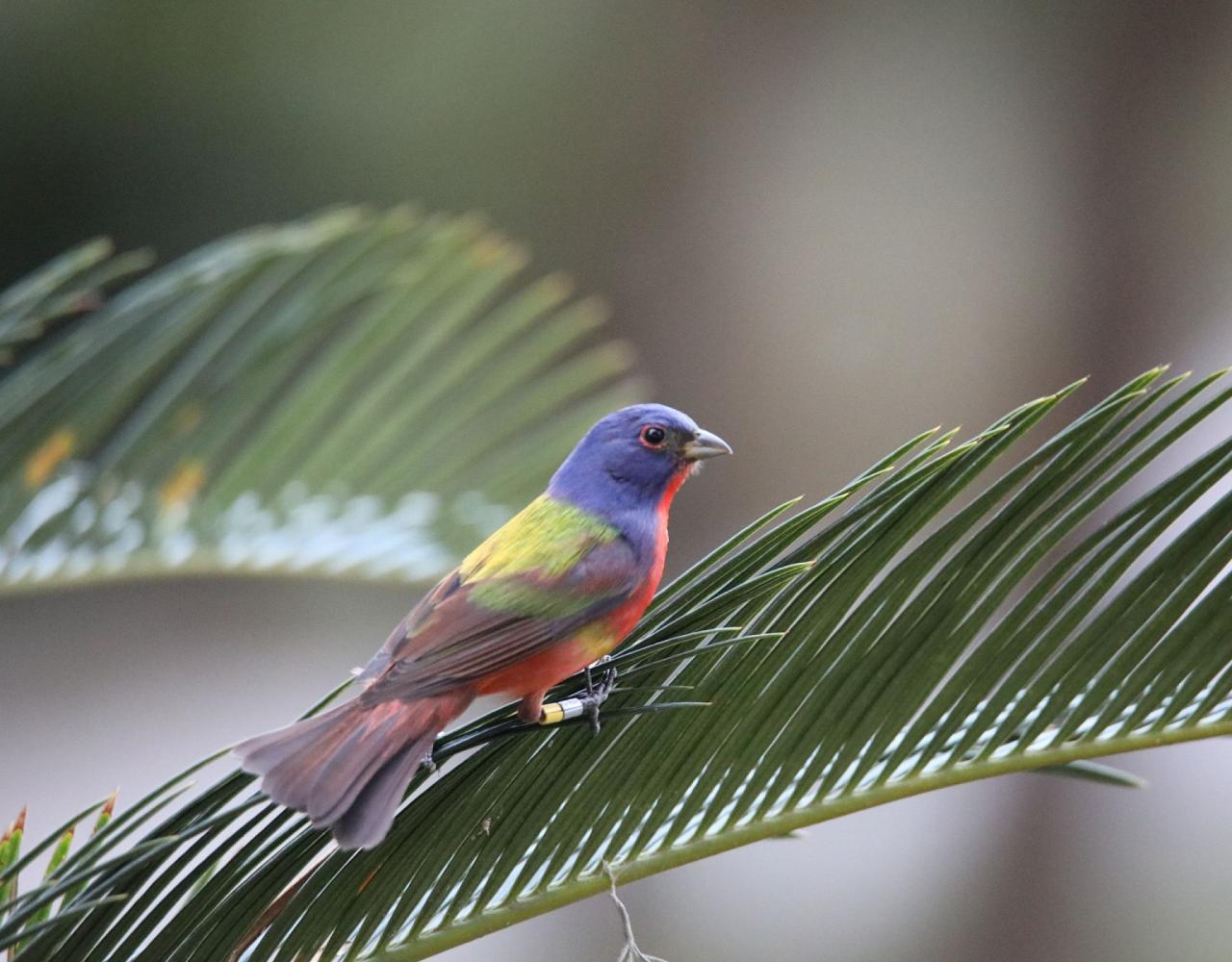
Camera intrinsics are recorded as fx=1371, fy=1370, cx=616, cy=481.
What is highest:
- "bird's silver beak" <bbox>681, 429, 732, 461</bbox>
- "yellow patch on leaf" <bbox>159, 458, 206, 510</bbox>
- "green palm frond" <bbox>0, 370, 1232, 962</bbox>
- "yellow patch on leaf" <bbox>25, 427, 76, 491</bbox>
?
"yellow patch on leaf" <bbox>25, 427, 76, 491</bbox>

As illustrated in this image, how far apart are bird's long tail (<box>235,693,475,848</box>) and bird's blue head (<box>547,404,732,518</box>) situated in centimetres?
53

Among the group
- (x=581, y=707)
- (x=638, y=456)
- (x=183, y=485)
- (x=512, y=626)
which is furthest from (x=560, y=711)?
(x=183, y=485)

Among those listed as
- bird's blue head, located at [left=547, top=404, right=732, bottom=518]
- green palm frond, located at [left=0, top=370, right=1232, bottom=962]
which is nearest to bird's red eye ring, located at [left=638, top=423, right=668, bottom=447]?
bird's blue head, located at [left=547, top=404, right=732, bottom=518]

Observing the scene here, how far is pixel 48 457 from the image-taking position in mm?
2260

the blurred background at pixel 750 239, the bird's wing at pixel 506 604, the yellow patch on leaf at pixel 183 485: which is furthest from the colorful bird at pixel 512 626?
the blurred background at pixel 750 239

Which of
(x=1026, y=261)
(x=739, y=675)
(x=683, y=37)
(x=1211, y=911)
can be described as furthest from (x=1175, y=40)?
(x=739, y=675)

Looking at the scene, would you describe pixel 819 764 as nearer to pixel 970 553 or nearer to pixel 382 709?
pixel 970 553

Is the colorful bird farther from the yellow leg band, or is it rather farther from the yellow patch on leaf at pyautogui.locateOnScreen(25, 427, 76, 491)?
the yellow patch on leaf at pyautogui.locateOnScreen(25, 427, 76, 491)

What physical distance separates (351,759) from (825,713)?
535 mm

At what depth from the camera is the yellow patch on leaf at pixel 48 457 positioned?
2232 millimetres

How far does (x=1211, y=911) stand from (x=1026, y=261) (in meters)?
3.17

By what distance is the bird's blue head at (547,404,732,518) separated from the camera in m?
2.24

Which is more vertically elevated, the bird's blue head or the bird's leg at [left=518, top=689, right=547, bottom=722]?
the bird's blue head

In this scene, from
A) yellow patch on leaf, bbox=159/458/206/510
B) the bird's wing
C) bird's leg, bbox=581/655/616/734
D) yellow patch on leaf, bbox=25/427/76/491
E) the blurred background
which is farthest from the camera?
the blurred background
